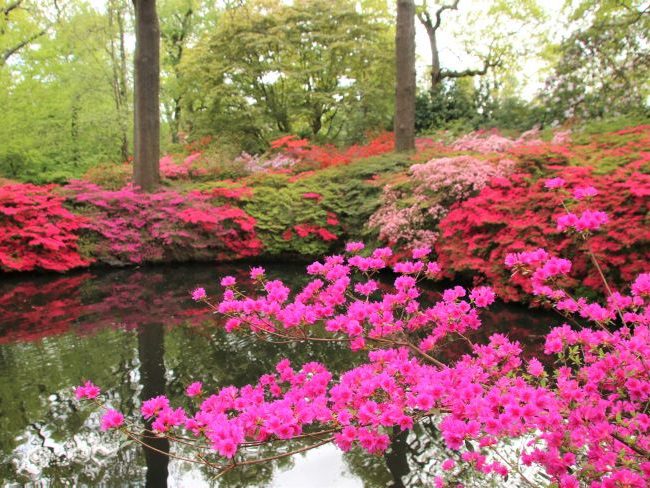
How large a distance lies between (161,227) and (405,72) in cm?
506

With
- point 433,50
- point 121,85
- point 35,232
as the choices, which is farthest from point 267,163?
point 433,50

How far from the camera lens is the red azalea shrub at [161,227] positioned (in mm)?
7699

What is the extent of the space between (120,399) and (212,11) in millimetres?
21148

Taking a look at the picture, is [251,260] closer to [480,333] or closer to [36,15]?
[480,333]

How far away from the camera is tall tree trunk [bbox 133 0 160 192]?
27.5 feet

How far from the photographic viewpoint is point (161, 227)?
7.82 meters

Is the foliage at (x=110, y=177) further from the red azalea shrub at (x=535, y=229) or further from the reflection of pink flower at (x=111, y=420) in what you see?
the reflection of pink flower at (x=111, y=420)

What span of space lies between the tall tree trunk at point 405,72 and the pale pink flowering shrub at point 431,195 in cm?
235

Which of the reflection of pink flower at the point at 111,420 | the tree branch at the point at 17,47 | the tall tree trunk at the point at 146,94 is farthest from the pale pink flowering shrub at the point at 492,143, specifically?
the tree branch at the point at 17,47

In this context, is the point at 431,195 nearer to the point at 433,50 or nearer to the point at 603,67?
the point at 603,67

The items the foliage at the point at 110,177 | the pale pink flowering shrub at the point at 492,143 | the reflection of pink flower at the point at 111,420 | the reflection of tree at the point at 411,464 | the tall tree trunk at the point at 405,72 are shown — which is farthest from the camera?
the foliage at the point at 110,177

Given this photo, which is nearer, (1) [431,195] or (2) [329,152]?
(1) [431,195]

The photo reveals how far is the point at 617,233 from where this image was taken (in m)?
4.08

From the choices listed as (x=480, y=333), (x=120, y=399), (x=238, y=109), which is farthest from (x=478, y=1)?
(x=120, y=399)
